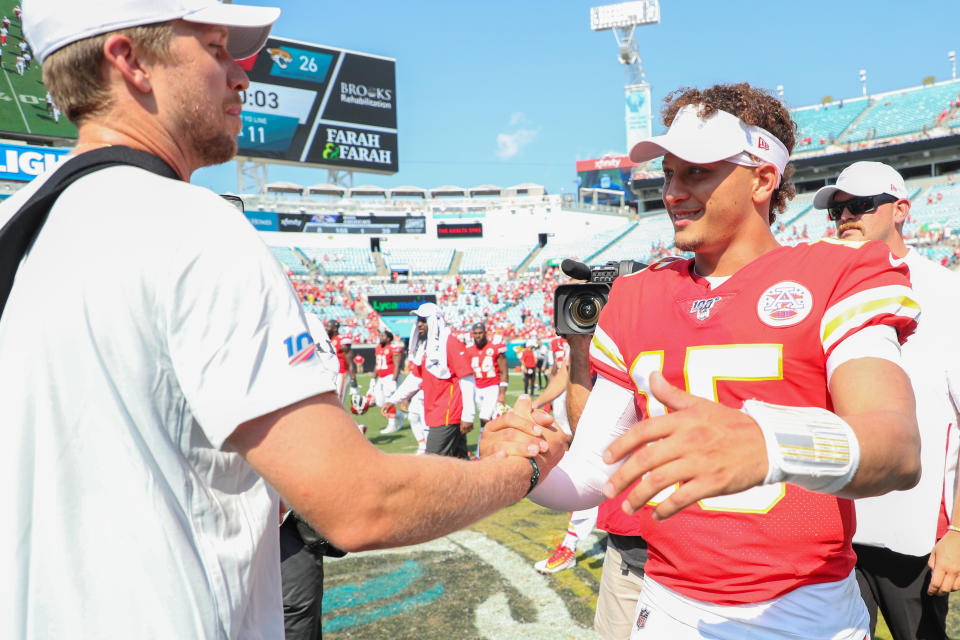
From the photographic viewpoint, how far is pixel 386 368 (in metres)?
15.1

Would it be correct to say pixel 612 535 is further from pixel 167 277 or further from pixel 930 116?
pixel 930 116

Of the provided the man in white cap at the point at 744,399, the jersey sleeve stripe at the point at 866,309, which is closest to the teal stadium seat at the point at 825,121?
the man in white cap at the point at 744,399

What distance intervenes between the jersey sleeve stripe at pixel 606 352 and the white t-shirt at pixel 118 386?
1.31m

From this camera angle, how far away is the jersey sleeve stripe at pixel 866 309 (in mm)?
1701

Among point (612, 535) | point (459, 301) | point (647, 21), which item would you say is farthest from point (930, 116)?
point (612, 535)

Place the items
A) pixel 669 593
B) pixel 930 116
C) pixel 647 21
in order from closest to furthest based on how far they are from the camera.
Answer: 1. pixel 669 593
2. pixel 930 116
3. pixel 647 21

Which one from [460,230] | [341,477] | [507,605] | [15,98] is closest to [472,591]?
[507,605]

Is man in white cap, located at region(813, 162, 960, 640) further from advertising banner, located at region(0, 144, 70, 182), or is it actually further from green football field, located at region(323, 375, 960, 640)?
advertising banner, located at region(0, 144, 70, 182)

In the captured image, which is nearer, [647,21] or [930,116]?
[930,116]

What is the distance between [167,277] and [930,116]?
178 feet

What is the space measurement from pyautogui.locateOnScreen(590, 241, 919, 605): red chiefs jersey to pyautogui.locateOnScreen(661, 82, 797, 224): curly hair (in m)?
0.44

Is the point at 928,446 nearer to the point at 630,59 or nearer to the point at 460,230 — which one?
the point at 460,230

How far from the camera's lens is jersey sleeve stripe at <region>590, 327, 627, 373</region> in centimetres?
229

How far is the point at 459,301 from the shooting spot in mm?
45250
